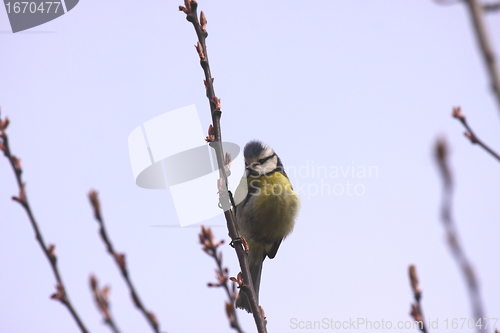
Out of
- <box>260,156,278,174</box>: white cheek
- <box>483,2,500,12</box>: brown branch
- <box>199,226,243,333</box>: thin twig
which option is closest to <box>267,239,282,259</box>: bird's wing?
<box>260,156,278,174</box>: white cheek

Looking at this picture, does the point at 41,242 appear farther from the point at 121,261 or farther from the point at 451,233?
the point at 451,233

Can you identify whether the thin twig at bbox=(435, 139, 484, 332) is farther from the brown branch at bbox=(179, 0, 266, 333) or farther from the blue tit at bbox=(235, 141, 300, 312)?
the blue tit at bbox=(235, 141, 300, 312)

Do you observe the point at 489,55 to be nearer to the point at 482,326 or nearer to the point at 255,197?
the point at 482,326

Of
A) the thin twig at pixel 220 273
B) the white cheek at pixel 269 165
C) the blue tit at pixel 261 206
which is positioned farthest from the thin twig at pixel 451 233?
the white cheek at pixel 269 165

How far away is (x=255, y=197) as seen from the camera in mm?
5270

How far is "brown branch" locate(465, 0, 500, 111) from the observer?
95 centimetres

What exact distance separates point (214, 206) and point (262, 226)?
7.01ft

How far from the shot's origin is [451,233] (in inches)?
50.1

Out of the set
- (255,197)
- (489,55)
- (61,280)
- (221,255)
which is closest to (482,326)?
(489,55)

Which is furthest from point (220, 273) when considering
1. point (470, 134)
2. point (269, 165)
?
point (269, 165)

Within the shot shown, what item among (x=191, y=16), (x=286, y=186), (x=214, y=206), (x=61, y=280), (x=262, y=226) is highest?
(x=191, y=16)

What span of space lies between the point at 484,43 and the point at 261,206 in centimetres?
440

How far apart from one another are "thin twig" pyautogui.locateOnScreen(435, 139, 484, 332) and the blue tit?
13.2 feet

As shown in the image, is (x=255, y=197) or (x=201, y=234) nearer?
(x=201, y=234)
